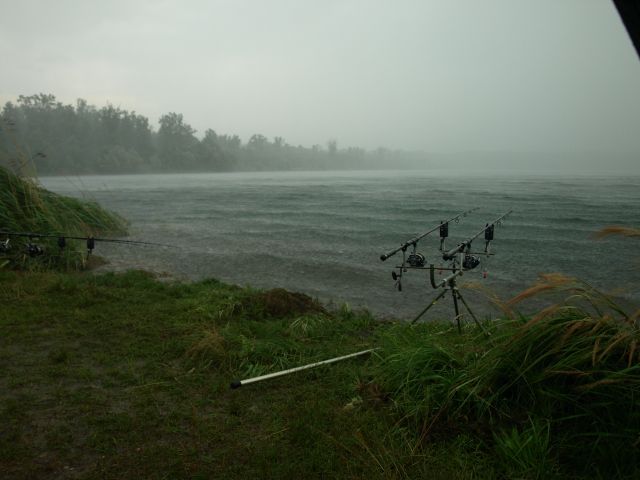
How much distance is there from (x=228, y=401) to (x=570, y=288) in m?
2.77

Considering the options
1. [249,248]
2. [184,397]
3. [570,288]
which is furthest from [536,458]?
[249,248]

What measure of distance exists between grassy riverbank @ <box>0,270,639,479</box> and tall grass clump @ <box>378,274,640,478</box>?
1 centimetres

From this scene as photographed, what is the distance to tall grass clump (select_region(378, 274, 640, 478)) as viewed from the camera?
2836 millimetres

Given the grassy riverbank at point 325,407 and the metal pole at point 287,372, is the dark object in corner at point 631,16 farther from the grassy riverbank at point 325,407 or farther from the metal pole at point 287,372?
the metal pole at point 287,372

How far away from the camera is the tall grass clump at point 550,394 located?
9.30 ft

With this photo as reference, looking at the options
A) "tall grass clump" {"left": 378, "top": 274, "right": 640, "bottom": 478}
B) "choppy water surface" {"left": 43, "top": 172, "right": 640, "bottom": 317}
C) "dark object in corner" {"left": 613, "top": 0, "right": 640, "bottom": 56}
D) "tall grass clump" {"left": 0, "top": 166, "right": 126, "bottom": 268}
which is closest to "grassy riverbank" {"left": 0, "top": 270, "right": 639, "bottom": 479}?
"tall grass clump" {"left": 378, "top": 274, "right": 640, "bottom": 478}

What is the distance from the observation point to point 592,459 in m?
2.84

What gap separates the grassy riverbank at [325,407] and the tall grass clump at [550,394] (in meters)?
0.01

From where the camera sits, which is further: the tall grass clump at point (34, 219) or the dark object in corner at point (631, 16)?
the tall grass clump at point (34, 219)

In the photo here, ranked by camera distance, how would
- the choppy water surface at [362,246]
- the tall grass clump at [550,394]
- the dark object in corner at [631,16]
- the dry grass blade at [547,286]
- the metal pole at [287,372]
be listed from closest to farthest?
the dark object in corner at [631,16]
the tall grass clump at [550,394]
the dry grass blade at [547,286]
the metal pole at [287,372]
the choppy water surface at [362,246]

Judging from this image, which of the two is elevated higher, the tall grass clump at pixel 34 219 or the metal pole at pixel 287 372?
the tall grass clump at pixel 34 219

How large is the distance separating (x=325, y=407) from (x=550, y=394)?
5.27ft

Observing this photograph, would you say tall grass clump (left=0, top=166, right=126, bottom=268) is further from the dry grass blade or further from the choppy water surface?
the dry grass blade

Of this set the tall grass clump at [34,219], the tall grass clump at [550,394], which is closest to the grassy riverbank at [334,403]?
the tall grass clump at [550,394]
